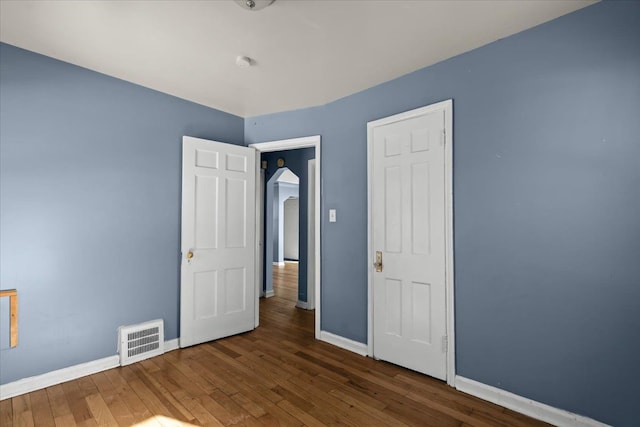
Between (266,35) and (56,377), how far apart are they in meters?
3.09

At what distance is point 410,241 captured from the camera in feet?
9.04

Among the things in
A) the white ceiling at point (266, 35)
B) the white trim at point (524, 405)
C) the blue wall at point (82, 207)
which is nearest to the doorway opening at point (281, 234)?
the blue wall at point (82, 207)

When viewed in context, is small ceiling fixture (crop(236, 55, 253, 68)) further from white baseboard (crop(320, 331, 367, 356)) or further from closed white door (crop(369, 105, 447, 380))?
white baseboard (crop(320, 331, 367, 356))

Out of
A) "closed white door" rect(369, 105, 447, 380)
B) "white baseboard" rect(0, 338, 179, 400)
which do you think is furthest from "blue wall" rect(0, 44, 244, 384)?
"closed white door" rect(369, 105, 447, 380)

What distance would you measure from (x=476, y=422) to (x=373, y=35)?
264cm

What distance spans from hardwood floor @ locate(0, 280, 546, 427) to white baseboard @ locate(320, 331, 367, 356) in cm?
8

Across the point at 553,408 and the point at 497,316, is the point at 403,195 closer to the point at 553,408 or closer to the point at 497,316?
the point at 497,316

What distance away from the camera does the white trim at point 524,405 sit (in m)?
1.91

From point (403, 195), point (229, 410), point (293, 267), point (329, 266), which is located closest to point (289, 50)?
point (403, 195)

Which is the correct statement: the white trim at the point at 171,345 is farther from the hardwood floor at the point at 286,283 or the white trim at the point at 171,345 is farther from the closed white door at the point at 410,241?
the hardwood floor at the point at 286,283

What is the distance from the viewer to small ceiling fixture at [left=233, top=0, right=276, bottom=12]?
1.82 m

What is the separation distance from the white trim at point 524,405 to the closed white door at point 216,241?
7.87 ft

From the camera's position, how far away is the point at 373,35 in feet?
7.22

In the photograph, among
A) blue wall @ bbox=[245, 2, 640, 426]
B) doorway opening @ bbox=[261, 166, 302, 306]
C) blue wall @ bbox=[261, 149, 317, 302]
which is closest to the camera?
blue wall @ bbox=[245, 2, 640, 426]
